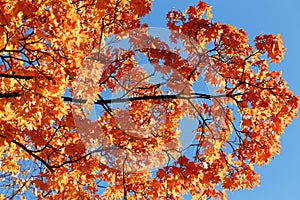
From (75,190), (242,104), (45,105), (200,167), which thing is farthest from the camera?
(75,190)

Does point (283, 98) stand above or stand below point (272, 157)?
above

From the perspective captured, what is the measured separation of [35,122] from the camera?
7.59 m

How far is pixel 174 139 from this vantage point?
9.74 meters

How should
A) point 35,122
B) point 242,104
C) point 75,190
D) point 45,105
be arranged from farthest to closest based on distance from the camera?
1. point 75,190
2. point 242,104
3. point 35,122
4. point 45,105

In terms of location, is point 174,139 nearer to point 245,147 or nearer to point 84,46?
point 245,147

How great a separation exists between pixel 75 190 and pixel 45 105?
372 cm

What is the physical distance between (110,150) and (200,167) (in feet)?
6.50

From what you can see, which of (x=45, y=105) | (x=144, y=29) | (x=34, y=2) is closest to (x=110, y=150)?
(x=45, y=105)

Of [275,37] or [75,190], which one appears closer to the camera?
[275,37]

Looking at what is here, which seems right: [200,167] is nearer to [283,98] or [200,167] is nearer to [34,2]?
[283,98]

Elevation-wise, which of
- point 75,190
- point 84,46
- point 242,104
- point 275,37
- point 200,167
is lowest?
point 200,167

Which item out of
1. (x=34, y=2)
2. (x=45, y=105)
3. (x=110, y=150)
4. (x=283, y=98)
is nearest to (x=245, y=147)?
(x=283, y=98)

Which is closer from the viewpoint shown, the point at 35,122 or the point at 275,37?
the point at 35,122

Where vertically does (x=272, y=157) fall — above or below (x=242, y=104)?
below
